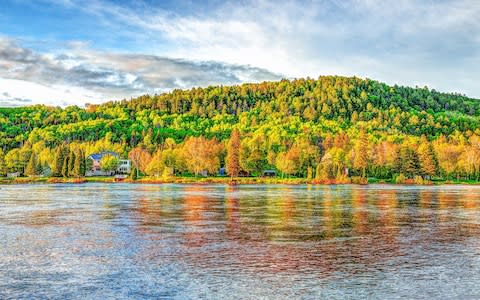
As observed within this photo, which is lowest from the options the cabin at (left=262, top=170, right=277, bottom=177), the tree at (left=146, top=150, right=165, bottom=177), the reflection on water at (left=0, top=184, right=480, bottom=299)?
the reflection on water at (left=0, top=184, right=480, bottom=299)

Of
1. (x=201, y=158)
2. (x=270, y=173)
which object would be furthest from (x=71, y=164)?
(x=270, y=173)

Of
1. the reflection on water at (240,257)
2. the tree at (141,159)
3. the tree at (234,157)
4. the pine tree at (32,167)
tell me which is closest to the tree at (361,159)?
the tree at (234,157)

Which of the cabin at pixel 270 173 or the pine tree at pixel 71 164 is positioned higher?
the pine tree at pixel 71 164

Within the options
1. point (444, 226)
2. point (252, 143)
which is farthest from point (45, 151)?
point (444, 226)

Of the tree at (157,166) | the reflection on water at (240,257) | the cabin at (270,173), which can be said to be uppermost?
the tree at (157,166)

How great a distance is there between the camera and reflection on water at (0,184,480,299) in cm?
1661

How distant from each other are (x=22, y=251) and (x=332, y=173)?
111 metres

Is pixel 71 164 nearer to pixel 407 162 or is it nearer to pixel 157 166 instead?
pixel 157 166

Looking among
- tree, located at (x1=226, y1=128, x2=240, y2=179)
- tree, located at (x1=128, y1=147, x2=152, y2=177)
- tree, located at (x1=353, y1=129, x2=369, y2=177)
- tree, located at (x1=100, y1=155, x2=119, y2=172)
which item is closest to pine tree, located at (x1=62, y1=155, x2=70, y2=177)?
tree, located at (x1=128, y1=147, x2=152, y2=177)

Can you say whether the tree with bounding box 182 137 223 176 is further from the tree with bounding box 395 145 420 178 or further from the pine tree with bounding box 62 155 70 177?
the tree with bounding box 395 145 420 178

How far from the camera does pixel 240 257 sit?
21.6m

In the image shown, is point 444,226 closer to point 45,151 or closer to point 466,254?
point 466,254

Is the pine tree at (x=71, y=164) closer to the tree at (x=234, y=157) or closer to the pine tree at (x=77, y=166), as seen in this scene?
the pine tree at (x=77, y=166)

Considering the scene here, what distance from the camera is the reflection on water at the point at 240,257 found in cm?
1661
